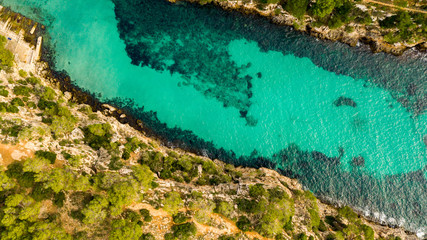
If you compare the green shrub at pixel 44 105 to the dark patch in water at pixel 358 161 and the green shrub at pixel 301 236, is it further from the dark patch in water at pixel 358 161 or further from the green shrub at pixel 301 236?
the dark patch in water at pixel 358 161

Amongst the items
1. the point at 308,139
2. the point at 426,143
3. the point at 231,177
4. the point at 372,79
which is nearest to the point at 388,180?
the point at 426,143

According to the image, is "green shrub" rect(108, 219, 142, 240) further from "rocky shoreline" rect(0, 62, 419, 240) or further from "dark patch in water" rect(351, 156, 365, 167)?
"dark patch in water" rect(351, 156, 365, 167)

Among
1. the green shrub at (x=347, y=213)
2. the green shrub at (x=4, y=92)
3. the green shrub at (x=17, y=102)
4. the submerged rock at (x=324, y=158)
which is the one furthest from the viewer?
the submerged rock at (x=324, y=158)

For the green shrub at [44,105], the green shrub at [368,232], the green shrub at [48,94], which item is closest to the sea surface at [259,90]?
the green shrub at [368,232]

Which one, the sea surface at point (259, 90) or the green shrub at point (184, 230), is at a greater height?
the sea surface at point (259, 90)

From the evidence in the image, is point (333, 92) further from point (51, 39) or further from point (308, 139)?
point (51, 39)

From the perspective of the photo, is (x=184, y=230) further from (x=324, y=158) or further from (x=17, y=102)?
(x=17, y=102)
